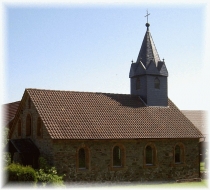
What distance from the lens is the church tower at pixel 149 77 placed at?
34906mm

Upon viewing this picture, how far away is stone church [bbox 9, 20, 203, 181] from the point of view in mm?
27125

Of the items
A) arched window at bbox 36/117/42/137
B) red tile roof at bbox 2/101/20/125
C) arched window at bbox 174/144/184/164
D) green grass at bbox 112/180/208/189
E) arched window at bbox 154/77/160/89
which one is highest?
arched window at bbox 154/77/160/89

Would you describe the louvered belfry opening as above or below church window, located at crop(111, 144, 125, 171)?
above

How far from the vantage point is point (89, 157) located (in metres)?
27.3

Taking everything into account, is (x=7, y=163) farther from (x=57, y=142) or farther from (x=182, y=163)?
(x=182, y=163)

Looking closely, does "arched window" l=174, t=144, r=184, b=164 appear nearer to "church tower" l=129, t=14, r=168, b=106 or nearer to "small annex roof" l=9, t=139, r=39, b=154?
"church tower" l=129, t=14, r=168, b=106

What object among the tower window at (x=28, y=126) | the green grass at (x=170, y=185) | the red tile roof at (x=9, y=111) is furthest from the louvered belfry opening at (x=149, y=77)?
the red tile roof at (x=9, y=111)

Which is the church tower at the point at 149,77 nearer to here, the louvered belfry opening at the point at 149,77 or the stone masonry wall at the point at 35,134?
the louvered belfry opening at the point at 149,77

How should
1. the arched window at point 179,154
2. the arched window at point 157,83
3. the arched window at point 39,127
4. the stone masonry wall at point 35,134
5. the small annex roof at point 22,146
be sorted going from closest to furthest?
the stone masonry wall at point 35,134, the small annex roof at point 22,146, the arched window at point 39,127, the arched window at point 179,154, the arched window at point 157,83

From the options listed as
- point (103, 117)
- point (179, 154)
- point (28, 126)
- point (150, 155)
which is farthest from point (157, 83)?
point (28, 126)

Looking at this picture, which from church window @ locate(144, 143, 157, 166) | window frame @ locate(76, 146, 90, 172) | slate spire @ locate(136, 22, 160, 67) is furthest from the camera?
slate spire @ locate(136, 22, 160, 67)

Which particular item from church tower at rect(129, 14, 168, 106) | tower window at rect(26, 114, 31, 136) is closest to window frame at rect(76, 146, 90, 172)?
tower window at rect(26, 114, 31, 136)

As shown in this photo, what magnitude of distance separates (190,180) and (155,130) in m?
5.27

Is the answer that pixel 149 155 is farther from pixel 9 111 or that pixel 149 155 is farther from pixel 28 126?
pixel 9 111
